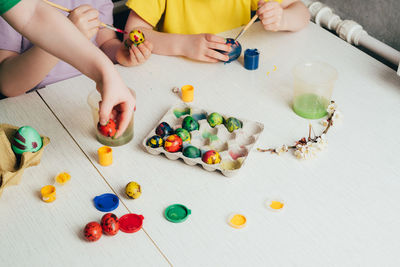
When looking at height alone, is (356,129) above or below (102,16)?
above

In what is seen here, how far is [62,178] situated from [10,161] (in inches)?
4.2

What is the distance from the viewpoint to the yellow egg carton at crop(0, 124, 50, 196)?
2.72 feet

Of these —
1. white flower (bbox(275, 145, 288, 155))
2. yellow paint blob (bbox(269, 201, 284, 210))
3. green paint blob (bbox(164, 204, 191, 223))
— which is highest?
white flower (bbox(275, 145, 288, 155))

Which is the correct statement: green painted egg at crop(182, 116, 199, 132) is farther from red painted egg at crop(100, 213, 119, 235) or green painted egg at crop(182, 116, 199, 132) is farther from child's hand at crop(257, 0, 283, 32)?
child's hand at crop(257, 0, 283, 32)

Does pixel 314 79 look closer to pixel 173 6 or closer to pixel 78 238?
pixel 173 6

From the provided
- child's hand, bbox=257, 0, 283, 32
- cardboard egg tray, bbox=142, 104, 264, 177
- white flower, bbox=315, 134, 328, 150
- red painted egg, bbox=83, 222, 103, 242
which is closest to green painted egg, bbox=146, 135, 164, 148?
cardboard egg tray, bbox=142, 104, 264, 177

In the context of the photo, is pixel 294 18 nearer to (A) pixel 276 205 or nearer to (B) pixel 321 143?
(B) pixel 321 143

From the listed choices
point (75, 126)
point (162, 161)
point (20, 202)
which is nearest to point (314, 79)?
point (162, 161)

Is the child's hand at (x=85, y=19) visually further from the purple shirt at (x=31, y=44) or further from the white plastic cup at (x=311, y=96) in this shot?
the white plastic cup at (x=311, y=96)

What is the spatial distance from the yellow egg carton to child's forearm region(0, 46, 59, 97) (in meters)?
0.25

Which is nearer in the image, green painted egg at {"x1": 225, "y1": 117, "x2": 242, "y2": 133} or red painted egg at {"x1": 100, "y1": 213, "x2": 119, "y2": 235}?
red painted egg at {"x1": 100, "y1": 213, "x2": 119, "y2": 235}

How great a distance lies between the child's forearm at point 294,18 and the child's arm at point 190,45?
22 centimetres

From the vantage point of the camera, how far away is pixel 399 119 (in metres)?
1.02

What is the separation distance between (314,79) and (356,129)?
20 cm
